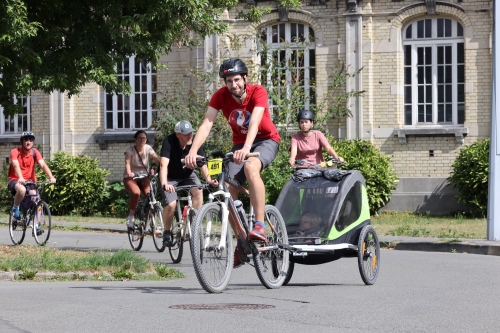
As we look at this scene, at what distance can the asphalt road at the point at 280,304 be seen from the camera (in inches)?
283

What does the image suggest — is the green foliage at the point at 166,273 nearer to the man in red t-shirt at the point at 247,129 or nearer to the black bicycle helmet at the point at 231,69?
the man in red t-shirt at the point at 247,129

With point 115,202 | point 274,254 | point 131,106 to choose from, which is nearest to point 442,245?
point 274,254

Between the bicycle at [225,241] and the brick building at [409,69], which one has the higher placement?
the brick building at [409,69]

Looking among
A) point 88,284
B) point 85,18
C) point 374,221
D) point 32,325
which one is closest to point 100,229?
point 374,221

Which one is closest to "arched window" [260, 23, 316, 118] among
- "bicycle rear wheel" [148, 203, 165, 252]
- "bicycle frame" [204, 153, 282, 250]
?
"bicycle rear wheel" [148, 203, 165, 252]

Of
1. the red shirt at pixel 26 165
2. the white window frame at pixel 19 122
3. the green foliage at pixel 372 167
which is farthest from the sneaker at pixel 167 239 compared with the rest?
the white window frame at pixel 19 122

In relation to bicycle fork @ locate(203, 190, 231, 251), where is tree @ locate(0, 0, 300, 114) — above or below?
above

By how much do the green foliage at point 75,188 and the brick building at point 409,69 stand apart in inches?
76.6

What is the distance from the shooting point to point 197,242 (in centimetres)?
871

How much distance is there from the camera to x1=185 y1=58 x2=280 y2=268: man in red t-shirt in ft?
30.8

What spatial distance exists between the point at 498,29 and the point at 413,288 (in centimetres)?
710

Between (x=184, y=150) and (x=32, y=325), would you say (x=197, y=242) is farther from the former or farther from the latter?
(x=184, y=150)

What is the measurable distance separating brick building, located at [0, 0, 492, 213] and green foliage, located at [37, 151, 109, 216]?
195 centimetres

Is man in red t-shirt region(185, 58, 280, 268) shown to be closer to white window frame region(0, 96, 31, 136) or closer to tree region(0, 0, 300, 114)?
tree region(0, 0, 300, 114)
